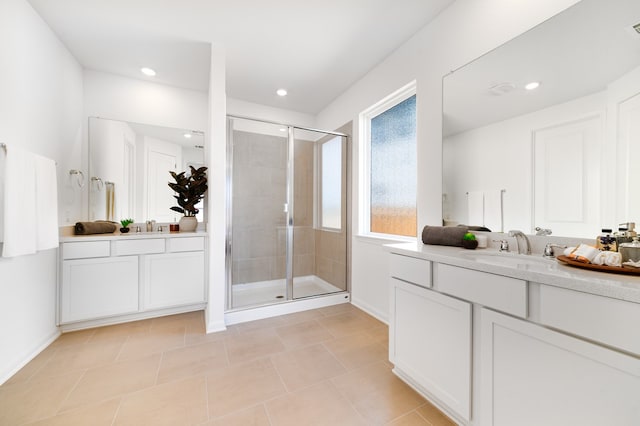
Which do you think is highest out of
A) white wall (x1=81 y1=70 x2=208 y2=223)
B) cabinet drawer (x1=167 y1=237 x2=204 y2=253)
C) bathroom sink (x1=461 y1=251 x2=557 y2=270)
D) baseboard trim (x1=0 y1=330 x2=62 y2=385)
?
white wall (x1=81 y1=70 x2=208 y2=223)

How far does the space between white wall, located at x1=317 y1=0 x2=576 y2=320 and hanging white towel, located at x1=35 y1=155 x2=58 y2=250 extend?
2.81 meters

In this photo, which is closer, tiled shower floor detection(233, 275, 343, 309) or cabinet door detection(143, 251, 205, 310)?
cabinet door detection(143, 251, 205, 310)

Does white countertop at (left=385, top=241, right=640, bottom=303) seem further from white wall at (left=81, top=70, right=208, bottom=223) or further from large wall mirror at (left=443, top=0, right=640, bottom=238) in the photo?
white wall at (left=81, top=70, right=208, bottom=223)

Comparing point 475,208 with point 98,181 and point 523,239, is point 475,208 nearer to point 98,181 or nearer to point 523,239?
point 523,239

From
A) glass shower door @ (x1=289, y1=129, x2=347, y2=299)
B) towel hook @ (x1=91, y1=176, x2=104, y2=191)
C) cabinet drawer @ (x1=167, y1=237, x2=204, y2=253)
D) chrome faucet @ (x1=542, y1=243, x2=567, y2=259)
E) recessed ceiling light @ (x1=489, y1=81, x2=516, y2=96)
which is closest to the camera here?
chrome faucet @ (x1=542, y1=243, x2=567, y2=259)

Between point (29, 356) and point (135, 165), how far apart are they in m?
2.00

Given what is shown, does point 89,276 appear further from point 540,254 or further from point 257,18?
point 540,254

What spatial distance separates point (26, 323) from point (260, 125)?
2777 mm

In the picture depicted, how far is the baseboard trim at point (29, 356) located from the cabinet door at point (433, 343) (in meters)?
2.58

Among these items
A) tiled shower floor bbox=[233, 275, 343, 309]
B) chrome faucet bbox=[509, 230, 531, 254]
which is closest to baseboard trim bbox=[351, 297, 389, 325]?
tiled shower floor bbox=[233, 275, 343, 309]

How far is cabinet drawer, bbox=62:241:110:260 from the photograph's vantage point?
2.29 m

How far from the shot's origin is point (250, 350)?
6.66 feet

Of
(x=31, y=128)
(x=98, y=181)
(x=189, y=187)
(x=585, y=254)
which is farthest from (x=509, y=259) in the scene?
(x=98, y=181)

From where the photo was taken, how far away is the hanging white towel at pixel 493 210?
63.6 inches
